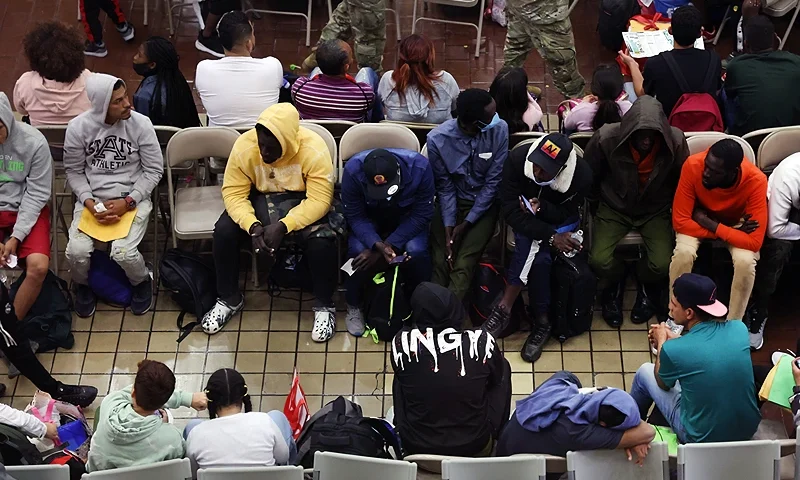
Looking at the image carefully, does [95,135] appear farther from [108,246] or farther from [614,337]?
[614,337]

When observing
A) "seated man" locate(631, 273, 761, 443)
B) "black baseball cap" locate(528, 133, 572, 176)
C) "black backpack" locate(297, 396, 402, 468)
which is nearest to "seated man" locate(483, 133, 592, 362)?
"black baseball cap" locate(528, 133, 572, 176)

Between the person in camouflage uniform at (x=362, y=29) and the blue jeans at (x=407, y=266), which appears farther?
the person in camouflage uniform at (x=362, y=29)

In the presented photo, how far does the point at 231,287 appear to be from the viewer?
609 centimetres

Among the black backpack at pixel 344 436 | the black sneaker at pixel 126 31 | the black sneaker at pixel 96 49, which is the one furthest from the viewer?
the black sneaker at pixel 126 31

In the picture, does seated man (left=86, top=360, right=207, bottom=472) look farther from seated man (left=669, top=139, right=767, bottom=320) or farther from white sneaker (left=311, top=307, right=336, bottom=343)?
seated man (left=669, top=139, right=767, bottom=320)

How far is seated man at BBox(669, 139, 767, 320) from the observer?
5527mm

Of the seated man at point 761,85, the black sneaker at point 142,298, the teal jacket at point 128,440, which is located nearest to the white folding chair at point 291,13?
the black sneaker at point 142,298

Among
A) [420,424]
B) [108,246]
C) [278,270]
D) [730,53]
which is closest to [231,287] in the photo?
[278,270]

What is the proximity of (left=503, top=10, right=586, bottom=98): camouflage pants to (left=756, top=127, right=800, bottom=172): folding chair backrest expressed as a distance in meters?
1.58

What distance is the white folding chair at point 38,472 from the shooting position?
14.3 ft

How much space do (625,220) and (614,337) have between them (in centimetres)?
69

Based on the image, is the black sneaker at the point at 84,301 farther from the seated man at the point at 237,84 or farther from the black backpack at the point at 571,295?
the black backpack at the point at 571,295

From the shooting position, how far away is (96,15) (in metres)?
7.82

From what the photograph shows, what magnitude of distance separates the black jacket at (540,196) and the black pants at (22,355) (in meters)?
2.67
